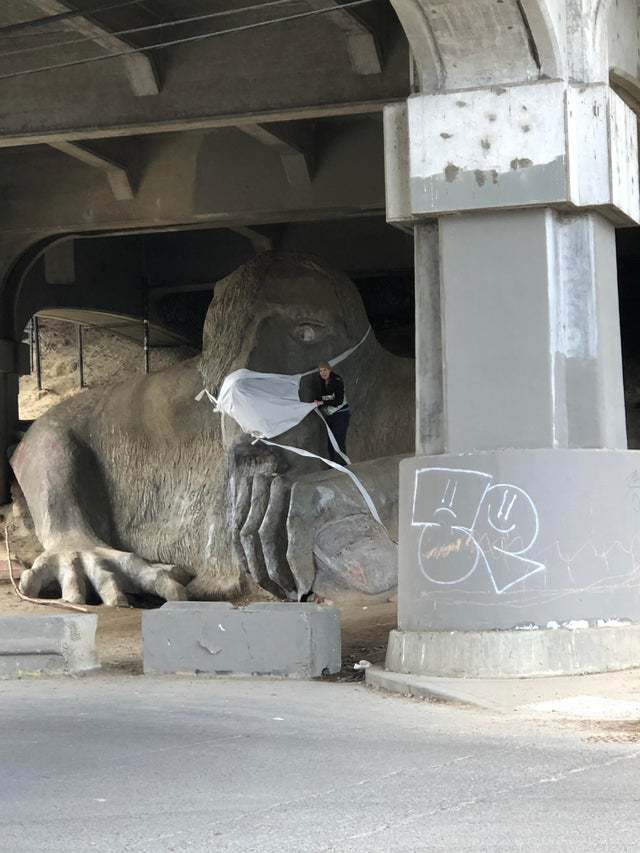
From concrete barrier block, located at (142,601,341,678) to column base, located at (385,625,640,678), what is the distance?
3.01 ft

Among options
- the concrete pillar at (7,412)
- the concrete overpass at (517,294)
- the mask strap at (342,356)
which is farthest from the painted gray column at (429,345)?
the concrete pillar at (7,412)

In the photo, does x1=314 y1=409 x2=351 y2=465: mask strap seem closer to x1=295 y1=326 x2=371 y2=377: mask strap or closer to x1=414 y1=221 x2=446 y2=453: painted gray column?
x1=295 y1=326 x2=371 y2=377: mask strap

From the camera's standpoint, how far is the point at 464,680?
27.5 ft

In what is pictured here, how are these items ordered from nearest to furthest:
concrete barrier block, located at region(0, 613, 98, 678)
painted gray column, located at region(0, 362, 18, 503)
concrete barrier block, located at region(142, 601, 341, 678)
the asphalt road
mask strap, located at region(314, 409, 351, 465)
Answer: the asphalt road, concrete barrier block, located at region(142, 601, 341, 678), concrete barrier block, located at region(0, 613, 98, 678), mask strap, located at region(314, 409, 351, 465), painted gray column, located at region(0, 362, 18, 503)

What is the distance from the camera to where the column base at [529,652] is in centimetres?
840

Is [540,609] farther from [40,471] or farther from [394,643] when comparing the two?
[40,471]

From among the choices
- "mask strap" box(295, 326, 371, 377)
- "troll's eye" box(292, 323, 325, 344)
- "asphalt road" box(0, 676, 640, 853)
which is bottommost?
"asphalt road" box(0, 676, 640, 853)

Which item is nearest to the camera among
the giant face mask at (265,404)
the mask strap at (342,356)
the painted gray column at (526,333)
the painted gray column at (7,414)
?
the painted gray column at (526,333)

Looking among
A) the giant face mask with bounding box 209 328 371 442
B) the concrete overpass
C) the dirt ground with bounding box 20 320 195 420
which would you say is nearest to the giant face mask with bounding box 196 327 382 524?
the giant face mask with bounding box 209 328 371 442

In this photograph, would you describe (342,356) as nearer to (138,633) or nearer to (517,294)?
(138,633)

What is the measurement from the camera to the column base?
8398 millimetres

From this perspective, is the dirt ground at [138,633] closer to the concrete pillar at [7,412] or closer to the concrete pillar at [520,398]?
the concrete pillar at [520,398]

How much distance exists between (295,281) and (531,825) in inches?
404

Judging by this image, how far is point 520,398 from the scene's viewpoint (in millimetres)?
8695
